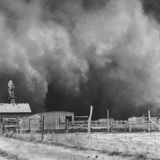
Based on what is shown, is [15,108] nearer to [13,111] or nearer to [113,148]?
[13,111]

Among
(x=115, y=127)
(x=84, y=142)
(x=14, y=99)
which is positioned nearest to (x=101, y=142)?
(x=84, y=142)

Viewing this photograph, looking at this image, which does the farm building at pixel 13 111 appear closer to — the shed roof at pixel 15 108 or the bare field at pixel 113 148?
the shed roof at pixel 15 108

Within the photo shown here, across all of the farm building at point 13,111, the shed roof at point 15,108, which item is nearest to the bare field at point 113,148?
the farm building at point 13,111

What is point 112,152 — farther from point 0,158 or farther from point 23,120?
point 23,120

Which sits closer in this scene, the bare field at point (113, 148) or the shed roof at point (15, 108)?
the bare field at point (113, 148)

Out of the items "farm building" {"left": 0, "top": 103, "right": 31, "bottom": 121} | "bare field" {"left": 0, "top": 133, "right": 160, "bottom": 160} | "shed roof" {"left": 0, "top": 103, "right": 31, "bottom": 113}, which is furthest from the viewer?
"shed roof" {"left": 0, "top": 103, "right": 31, "bottom": 113}

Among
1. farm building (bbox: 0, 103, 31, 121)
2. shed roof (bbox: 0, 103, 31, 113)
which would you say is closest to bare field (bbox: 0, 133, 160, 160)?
farm building (bbox: 0, 103, 31, 121)

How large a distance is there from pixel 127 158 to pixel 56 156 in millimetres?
4224

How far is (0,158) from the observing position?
62.9 feet

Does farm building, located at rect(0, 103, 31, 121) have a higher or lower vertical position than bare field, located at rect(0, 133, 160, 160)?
higher

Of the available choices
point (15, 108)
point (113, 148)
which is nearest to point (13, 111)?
point (15, 108)

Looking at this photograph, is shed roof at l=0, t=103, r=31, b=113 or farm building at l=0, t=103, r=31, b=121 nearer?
farm building at l=0, t=103, r=31, b=121

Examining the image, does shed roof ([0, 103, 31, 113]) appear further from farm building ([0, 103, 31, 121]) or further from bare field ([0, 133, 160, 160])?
bare field ([0, 133, 160, 160])

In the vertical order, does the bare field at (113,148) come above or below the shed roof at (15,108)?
below
